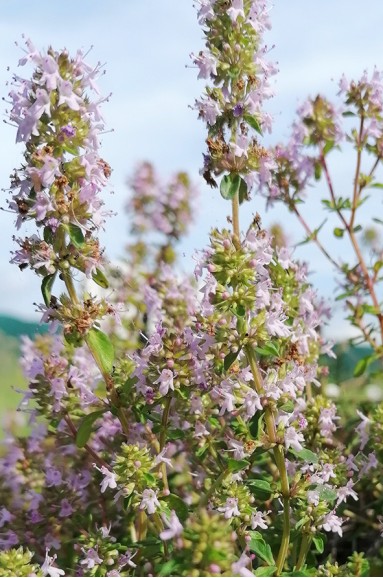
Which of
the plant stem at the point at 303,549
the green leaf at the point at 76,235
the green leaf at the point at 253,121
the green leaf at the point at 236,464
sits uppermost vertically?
the green leaf at the point at 253,121

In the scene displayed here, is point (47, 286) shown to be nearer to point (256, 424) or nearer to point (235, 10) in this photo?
point (256, 424)

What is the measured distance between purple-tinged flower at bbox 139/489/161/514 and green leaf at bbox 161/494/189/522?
0.08m

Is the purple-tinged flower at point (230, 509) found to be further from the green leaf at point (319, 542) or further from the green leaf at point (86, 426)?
the green leaf at point (86, 426)

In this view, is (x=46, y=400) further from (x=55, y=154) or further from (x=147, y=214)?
(x=147, y=214)

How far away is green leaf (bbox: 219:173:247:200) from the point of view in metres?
2.50

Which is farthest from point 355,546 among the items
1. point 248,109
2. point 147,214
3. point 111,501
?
point 147,214

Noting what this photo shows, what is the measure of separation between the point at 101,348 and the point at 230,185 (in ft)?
2.00

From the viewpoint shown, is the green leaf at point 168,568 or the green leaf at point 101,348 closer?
the green leaf at point 168,568

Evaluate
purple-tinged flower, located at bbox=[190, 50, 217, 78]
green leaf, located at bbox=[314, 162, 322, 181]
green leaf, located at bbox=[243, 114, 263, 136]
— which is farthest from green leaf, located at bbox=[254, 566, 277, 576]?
green leaf, located at bbox=[314, 162, 322, 181]

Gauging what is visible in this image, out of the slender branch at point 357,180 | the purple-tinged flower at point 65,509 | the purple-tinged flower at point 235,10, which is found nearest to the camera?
the purple-tinged flower at point 235,10

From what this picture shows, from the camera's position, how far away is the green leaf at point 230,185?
98.3 inches

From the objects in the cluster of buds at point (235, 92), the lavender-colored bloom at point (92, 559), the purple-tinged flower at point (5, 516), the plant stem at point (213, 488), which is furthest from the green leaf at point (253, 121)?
the purple-tinged flower at point (5, 516)

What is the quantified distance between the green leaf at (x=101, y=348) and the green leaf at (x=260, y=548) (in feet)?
2.11

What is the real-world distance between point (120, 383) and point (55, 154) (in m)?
0.74
